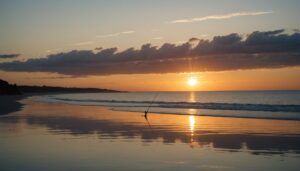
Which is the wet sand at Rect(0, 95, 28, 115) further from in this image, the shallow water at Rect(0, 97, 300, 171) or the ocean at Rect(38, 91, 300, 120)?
the shallow water at Rect(0, 97, 300, 171)

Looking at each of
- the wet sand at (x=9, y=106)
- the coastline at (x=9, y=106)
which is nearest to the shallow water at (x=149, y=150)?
the coastline at (x=9, y=106)

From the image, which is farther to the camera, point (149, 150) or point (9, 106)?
point (9, 106)

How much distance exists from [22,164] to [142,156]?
3527 millimetres

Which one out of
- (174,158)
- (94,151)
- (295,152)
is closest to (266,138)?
(295,152)

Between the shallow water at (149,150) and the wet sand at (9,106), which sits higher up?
the wet sand at (9,106)

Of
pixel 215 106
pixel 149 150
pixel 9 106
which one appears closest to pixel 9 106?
pixel 9 106

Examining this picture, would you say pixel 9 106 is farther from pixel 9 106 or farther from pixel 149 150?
pixel 149 150

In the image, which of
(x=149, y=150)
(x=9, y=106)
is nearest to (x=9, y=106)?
(x=9, y=106)

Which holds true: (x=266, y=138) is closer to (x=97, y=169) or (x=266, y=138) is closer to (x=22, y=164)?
(x=97, y=169)

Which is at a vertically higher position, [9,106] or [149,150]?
[9,106]

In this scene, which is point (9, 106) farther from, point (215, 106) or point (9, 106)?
point (215, 106)

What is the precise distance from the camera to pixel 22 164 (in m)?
10.6

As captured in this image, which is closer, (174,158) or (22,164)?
(22,164)

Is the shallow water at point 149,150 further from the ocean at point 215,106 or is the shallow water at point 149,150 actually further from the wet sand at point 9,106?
the wet sand at point 9,106
